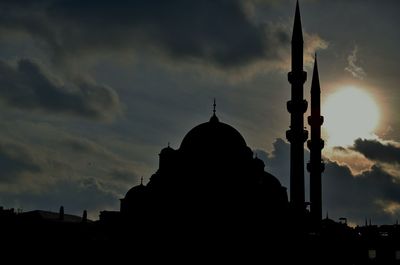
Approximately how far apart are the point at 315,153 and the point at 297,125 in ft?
17.1

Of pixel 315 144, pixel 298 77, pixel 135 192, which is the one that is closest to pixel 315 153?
pixel 315 144

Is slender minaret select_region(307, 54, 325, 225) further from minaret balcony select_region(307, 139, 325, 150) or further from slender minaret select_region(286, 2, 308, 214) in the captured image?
slender minaret select_region(286, 2, 308, 214)

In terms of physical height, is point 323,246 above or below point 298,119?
below

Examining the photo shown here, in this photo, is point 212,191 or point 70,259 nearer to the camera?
point 212,191

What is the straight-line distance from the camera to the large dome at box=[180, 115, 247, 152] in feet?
169

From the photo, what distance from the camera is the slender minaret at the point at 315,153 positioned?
51.5m

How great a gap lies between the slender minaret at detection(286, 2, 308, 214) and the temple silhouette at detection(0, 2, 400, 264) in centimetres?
7

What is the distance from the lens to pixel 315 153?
5278cm

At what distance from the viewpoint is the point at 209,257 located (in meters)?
47.7

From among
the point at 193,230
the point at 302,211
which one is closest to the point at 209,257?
the point at 193,230

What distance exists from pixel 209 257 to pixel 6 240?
58.5ft

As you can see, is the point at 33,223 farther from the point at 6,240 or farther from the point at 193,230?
the point at 193,230

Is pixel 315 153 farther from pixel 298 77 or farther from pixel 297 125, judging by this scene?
pixel 298 77

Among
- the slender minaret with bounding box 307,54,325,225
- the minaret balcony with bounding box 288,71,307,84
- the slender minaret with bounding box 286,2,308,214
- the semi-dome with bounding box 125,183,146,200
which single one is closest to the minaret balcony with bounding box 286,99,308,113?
the slender minaret with bounding box 286,2,308,214
